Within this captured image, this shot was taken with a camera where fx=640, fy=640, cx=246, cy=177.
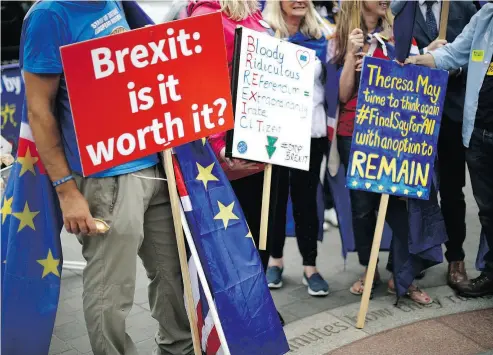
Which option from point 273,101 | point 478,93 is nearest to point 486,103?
point 478,93

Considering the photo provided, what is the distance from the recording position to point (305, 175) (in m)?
4.14

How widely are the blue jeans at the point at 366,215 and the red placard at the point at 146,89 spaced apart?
1368mm

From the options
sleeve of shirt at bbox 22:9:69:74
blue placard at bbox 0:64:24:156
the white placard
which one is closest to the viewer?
sleeve of shirt at bbox 22:9:69:74

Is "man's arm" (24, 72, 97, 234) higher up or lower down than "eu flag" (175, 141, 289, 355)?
higher up

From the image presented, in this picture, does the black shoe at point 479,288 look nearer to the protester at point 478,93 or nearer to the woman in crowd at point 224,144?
the protester at point 478,93

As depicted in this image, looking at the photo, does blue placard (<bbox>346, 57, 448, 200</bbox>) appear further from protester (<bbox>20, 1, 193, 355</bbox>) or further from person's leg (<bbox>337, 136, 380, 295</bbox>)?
protester (<bbox>20, 1, 193, 355</bbox>)

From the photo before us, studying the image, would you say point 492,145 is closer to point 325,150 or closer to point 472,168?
point 472,168

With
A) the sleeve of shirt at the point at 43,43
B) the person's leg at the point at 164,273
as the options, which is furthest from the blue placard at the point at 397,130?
the sleeve of shirt at the point at 43,43

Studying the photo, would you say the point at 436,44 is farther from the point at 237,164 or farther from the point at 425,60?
the point at 237,164

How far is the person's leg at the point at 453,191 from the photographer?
167 inches

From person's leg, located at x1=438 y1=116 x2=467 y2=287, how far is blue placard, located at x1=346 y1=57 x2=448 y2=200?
539 mm

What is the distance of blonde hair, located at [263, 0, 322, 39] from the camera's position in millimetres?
3822

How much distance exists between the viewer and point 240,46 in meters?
3.12

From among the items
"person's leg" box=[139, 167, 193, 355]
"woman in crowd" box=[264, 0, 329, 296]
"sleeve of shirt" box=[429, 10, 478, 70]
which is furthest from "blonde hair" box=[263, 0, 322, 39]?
"person's leg" box=[139, 167, 193, 355]
